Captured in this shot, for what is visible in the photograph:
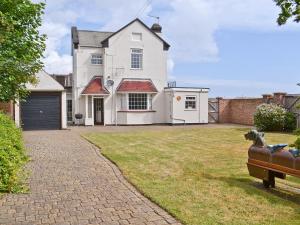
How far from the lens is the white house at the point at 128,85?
31203mm

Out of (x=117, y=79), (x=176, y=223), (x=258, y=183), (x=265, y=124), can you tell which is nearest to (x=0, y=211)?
(x=176, y=223)

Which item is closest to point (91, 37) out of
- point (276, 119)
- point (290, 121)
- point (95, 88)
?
point (95, 88)

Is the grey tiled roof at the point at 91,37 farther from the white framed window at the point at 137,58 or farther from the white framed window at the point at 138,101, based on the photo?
the white framed window at the point at 138,101

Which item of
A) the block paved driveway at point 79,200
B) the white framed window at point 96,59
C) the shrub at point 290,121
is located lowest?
the block paved driveway at point 79,200

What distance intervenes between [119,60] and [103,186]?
24263 mm

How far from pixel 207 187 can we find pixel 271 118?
1754cm

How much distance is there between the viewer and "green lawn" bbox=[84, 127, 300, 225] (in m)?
6.29

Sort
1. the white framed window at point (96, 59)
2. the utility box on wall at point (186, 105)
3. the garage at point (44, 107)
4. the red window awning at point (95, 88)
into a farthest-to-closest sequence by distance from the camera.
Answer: the white framed window at point (96, 59) → the utility box on wall at point (186, 105) → the red window awning at point (95, 88) → the garage at point (44, 107)

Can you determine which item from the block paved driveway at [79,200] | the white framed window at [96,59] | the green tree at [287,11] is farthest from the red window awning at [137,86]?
the green tree at [287,11]

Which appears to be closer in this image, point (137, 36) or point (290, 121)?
point (290, 121)

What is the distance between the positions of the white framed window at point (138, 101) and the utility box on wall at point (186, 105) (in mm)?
1921

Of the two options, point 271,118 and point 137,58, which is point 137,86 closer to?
point 137,58

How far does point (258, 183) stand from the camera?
8906mm

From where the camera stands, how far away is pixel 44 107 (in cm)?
2667
